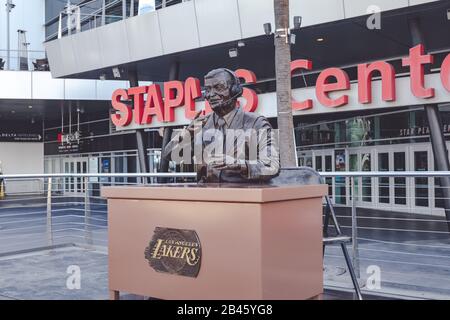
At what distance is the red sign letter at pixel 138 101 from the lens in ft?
56.2

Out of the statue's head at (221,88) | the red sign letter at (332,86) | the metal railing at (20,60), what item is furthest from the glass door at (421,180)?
the metal railing at (20,60)

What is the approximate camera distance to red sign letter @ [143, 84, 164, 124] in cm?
1667

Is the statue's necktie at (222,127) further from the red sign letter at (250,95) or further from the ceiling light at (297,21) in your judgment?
the red sign letter at (250,95)

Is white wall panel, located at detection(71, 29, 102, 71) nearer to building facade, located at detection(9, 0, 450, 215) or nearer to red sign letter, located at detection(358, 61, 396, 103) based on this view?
building facade, located at detection(9, 0, 450, 215)

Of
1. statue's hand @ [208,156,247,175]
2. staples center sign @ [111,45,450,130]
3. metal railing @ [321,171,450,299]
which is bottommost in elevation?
metal railing @ [321,171,450,299]

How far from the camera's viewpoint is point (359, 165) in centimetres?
1838

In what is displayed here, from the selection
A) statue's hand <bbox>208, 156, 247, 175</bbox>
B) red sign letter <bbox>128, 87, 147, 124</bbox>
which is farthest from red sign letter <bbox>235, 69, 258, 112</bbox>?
statue's hand <bbox>208, 156, 247, 175</bbox>

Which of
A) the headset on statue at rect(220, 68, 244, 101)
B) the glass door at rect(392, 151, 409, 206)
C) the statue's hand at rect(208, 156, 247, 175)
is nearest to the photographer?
the statue's hand at rect(208, 156, 247, 175)

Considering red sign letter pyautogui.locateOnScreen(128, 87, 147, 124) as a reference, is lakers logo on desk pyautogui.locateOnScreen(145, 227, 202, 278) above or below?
below

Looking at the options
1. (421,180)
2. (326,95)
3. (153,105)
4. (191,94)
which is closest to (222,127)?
(326,95)

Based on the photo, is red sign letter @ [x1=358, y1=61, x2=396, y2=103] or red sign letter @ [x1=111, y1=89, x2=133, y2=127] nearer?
red sign letter @ [x1=358, y1=61, x2=396, y2=103]

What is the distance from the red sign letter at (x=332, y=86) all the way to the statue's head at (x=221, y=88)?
963cm

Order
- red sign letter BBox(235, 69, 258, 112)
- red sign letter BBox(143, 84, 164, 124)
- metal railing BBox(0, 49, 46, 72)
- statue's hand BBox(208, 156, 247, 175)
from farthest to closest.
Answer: metal railing BBox(0, 49, 46, 72) < red sign letter BBox(143, 84, 164, 124) < red sign letter BBox(235, 69, 258, 112) < statue's hand BBox(208, 156, 247, 175)
